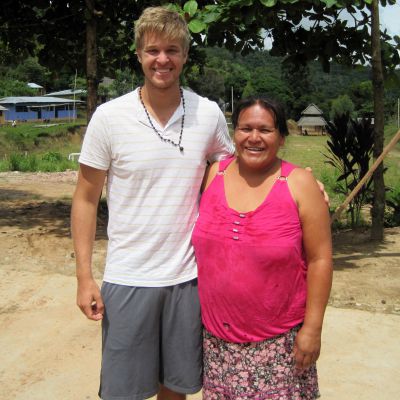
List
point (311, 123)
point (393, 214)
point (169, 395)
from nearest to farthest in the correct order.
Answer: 1. point (169, 395)
2. point (393, 214)
3. point (311, 123)

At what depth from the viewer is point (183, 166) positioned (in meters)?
1.87

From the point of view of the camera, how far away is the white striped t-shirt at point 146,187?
183 cm

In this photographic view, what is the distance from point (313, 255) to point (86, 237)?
798 mm

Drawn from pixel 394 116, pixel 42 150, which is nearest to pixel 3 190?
pixel 42 150

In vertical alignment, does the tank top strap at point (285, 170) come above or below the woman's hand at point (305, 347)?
above

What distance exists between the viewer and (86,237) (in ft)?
6.42

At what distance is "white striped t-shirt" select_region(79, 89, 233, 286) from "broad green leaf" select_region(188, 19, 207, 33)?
2.40m

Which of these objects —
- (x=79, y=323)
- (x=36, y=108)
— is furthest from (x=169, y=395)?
(x=36, y=108)

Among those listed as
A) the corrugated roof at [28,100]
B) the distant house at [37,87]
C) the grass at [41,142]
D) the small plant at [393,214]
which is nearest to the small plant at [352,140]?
the small plant at [393,214]

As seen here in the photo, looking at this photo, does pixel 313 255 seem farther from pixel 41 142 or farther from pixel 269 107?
pixel 41 142

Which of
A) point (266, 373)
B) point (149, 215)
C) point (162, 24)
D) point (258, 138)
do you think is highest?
point (162, 24)

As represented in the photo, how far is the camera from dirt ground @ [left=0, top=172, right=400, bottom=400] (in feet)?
9.57

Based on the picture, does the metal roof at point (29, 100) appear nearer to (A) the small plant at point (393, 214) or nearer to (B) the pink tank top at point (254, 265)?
(A) the small plant at point (393, 214)

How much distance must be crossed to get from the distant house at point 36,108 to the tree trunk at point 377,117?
4645 cm
